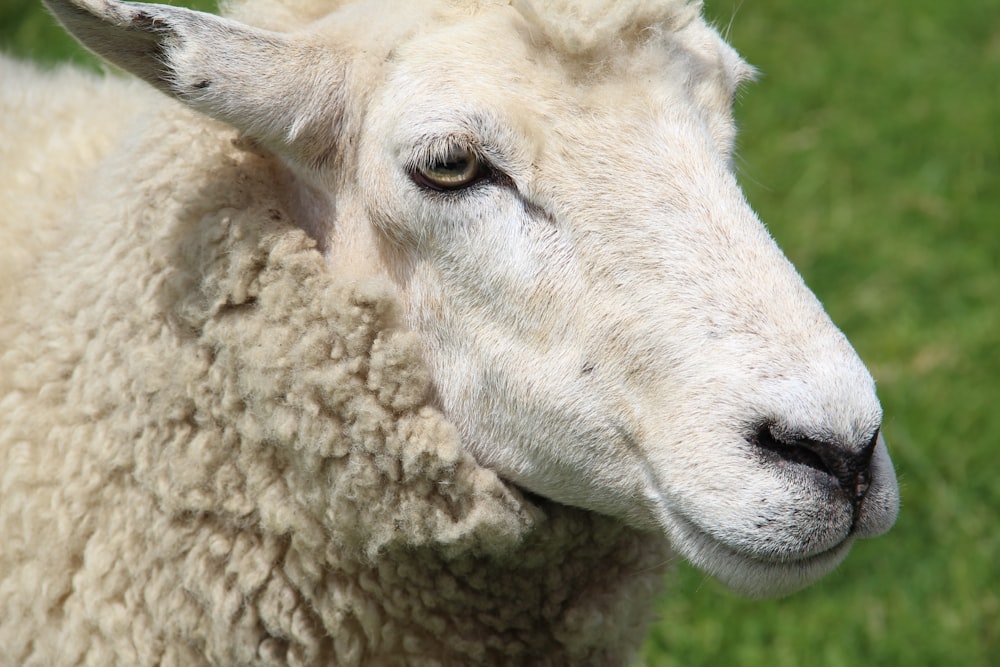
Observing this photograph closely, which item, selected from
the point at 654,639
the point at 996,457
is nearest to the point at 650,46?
the point at 654,639

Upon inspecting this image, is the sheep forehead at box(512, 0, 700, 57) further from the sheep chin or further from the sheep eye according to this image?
the sheep chin

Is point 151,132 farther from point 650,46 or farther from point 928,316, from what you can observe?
A: point 928,316

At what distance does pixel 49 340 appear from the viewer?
9.36 feet

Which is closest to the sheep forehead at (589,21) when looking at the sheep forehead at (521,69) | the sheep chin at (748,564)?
the sheep forehead at (521,69)

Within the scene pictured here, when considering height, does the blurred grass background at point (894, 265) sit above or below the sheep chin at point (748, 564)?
below

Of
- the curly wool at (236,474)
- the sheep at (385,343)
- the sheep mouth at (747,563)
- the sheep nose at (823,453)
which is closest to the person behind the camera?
the sheep nose at (823,453)

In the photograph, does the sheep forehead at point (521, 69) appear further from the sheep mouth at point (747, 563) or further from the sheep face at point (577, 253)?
the sheep mouth at point (747, 563)

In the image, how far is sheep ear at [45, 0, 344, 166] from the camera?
256 cm

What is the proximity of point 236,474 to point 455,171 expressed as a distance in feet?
2.83

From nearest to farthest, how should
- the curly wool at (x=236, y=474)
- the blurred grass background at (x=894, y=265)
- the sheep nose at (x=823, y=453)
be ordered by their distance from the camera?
the sheep nose at (x=823, y=453) < the curly wool at (x=236, y=474) < the blurred grass background at (x=894, y=265)

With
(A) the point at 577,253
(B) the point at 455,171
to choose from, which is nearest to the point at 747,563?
(A) the point at 577,253

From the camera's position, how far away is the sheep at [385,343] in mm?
2543

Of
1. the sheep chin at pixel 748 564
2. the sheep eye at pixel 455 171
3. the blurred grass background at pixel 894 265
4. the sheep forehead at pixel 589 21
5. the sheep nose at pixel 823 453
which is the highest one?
the sheep forehead at pixel 589 21

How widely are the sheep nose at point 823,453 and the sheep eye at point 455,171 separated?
836 mm
